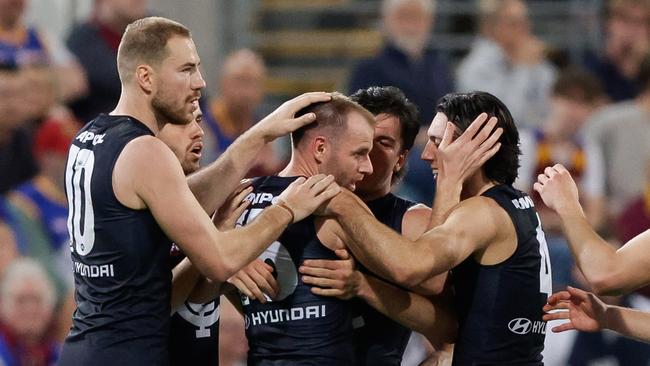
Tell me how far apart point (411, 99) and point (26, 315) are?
11.2ft

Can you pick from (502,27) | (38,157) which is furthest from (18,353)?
(502,27)

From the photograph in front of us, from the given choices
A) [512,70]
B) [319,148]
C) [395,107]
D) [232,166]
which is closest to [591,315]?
[395,107]

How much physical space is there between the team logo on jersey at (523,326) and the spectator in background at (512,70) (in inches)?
231

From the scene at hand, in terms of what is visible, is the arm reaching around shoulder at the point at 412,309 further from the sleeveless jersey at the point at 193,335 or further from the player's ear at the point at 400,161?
the sleeveless jersey at the point at 193,335

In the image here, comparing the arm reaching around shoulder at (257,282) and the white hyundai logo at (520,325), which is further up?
the arm reaching around shoulder at (257,282)

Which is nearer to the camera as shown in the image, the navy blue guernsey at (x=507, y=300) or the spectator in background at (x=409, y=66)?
the navy blue guernsey at (x=507, y=300)

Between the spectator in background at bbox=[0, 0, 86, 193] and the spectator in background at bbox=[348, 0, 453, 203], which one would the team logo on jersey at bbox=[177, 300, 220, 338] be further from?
the spectator in background at bbox=[348, 0, 453, 203]

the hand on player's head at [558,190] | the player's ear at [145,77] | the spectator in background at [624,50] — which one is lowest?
the hand on player's head at [558,190]

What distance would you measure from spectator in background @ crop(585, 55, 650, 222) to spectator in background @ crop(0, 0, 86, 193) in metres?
4.16

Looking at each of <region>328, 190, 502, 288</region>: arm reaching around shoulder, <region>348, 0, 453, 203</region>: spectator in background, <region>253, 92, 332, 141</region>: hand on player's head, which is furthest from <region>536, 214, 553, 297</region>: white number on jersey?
<region>348, 0, 453, 203</region>: spectator in background

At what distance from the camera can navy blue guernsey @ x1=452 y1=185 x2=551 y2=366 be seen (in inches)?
213

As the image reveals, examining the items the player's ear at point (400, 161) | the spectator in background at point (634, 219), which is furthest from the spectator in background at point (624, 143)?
the player's ear at point (400, 161)

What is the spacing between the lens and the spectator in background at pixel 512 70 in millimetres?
11281

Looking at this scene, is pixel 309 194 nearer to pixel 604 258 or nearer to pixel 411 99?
pixel 604 258
